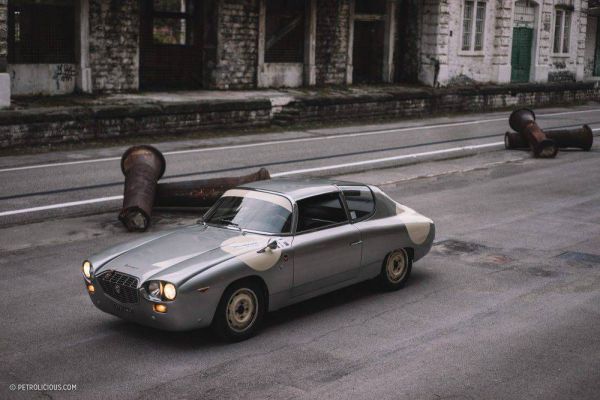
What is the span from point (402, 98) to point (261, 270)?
2197 cm

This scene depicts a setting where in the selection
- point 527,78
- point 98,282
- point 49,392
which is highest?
point 527,78

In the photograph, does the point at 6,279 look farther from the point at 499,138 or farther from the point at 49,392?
the point at 499,138

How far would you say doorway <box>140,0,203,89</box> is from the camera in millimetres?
26891

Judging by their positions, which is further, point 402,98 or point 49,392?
point 402,98

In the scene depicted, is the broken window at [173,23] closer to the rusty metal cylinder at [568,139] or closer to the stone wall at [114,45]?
the stone wall at [114,45]

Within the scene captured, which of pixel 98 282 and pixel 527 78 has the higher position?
pixel 527 78

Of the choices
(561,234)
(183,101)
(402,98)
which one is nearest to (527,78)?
(402,98)

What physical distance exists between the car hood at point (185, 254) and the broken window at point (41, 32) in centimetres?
1639

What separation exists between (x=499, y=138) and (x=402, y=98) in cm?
577

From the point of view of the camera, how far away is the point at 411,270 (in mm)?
10148

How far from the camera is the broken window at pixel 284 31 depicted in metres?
29.6

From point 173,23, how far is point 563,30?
70.8 feet

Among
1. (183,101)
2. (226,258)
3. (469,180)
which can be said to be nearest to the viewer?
(226,258)

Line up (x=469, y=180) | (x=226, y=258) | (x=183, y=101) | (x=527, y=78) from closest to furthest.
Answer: (x=226, y=258)
(x=469, y=180)
(x=183, y=101)
(x=527, y=78)
